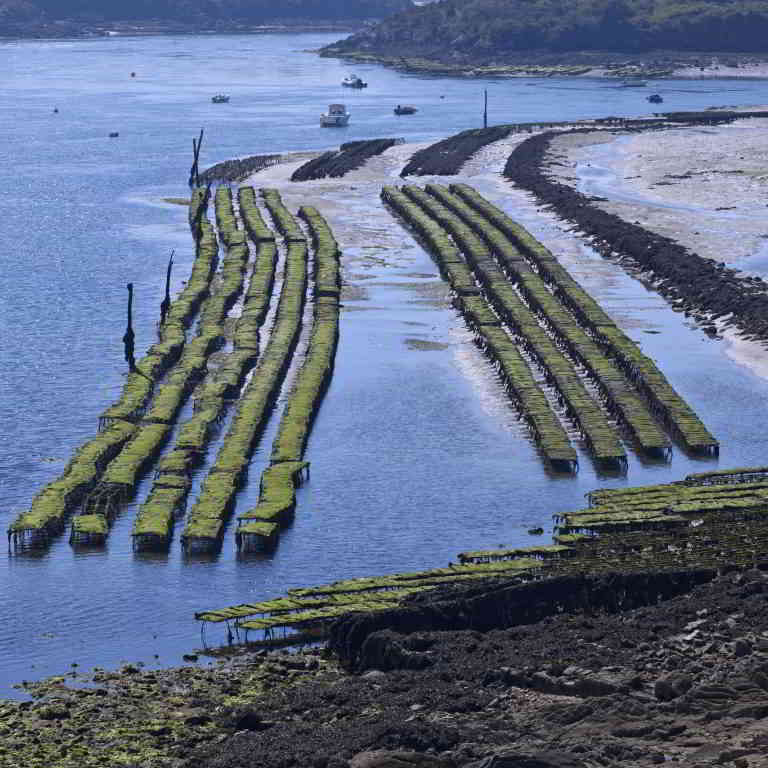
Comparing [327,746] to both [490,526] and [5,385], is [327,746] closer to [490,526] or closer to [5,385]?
[490,526]

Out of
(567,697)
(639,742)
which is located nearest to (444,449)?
(567,697)

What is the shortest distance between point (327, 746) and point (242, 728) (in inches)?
157

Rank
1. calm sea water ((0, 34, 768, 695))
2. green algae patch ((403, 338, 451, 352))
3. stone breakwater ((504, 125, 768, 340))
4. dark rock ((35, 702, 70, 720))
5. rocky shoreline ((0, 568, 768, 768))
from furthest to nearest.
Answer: stone breakwater ((504, 125, 768, 340))
green algae patch ((403, 338, 451, 352))
calm sea water ((0, 34, 768, 695))
dark rock ((35, 702, 70, 720))
rocky shoreline ((0, 568, 768, 768))

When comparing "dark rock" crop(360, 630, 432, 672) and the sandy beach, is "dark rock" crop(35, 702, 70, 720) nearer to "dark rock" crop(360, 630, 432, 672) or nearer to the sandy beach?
"dark rock" crop(360, 630, 432, 672)

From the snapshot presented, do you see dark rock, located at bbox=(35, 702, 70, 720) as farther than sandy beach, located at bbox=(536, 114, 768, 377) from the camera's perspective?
No

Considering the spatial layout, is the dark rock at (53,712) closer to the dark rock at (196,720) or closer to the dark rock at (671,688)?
the dark rock at (196,720)

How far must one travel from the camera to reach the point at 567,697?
130ft

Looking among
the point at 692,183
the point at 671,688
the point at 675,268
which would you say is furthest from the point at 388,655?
the point at 692,183

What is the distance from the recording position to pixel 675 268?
104m

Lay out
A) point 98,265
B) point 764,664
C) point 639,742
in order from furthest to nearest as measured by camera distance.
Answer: point 98,265 → point 764,664 → point 639,742

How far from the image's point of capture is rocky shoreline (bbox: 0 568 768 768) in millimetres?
35875

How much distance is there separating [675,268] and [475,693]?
223ft

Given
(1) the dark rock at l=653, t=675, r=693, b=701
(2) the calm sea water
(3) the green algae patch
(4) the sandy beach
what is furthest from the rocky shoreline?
(4) the sandy beach

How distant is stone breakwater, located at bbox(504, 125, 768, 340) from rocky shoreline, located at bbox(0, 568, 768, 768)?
4428 centimetres
